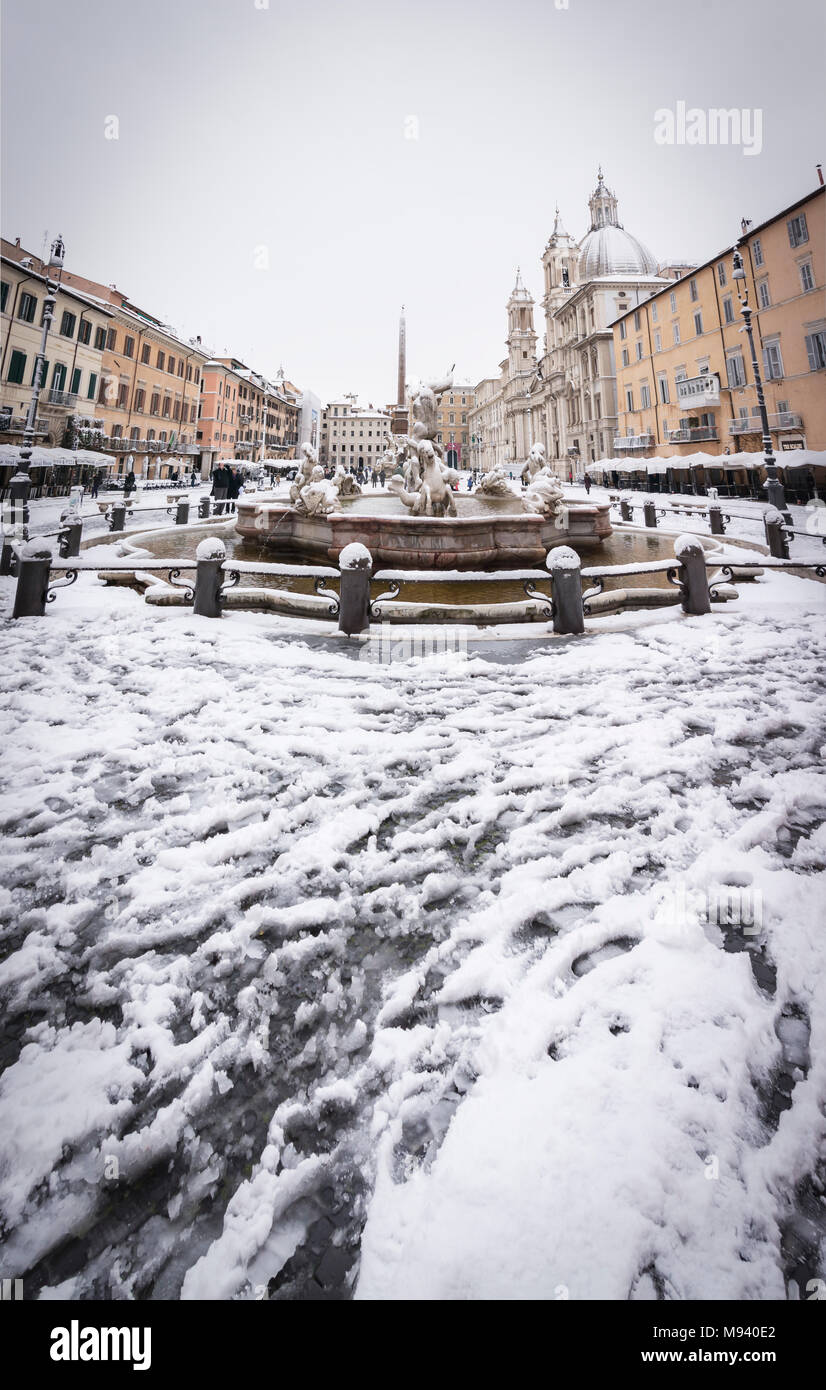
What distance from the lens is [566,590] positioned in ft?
22.7

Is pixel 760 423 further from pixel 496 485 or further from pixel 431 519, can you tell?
pixel 431 519

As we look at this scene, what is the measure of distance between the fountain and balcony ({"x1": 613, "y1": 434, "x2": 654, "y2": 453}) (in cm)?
3382

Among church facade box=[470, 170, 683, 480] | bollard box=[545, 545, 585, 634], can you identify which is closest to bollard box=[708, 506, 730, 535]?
bollard box=[545, 545, 585, 634]

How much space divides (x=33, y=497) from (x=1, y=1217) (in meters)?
34.2

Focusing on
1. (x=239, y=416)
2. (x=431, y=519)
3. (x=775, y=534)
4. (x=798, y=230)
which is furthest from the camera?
(x=239, y=416)

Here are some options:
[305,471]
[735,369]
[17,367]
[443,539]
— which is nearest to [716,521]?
[443,539]

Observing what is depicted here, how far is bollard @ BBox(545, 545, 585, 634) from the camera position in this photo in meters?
6.83

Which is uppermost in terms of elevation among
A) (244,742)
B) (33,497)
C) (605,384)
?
(605,384)

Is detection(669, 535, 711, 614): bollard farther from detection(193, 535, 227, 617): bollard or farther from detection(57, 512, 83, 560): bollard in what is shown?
detection(57, 512, 83, 560): bollard

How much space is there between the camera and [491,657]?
6348 mm

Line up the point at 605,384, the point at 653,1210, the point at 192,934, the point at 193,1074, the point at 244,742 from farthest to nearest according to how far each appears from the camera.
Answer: the point at 605,384 < the point at 244,742 < the point at 192,934 < the point at 193,1074 < the point at 653,1210

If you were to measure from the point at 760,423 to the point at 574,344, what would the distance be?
32.2 meters
